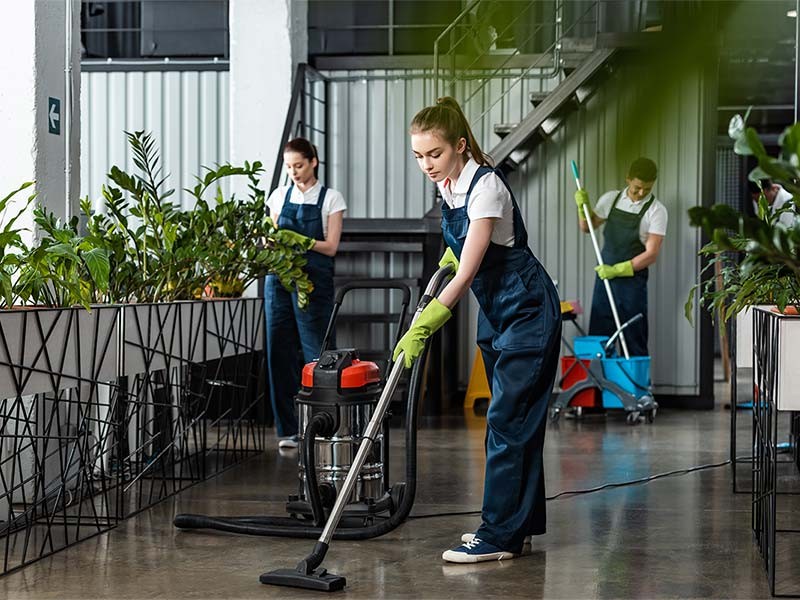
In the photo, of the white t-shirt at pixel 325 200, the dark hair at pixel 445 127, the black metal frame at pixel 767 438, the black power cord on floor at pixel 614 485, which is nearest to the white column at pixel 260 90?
the white t-shirt at pixel 325 200

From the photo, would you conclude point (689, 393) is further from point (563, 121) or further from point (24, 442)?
point (24, 442)

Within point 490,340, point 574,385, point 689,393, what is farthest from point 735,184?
point 490,340

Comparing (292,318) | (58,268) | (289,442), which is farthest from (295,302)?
(58,268)

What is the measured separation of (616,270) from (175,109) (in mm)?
3236

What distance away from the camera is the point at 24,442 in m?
4.09

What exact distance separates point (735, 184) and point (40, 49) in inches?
398

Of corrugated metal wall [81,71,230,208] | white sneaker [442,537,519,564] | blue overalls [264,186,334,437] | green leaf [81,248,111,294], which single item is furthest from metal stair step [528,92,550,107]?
white sneaker [442,537,519,564]

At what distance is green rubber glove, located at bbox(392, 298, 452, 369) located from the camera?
9.89 ft

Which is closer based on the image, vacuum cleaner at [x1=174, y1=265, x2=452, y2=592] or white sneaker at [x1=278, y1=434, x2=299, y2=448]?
vacuum cleaner at [x1=174, y1=265, x2=452, y2=592]

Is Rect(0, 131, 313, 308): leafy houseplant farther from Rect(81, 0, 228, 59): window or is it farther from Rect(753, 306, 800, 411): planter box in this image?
Rect(81, 0, 228, 59): window

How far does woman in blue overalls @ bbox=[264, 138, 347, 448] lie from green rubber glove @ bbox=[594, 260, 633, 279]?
1924 mm

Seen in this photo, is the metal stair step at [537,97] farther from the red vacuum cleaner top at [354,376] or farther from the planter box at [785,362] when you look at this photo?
the planter box at [785,362]

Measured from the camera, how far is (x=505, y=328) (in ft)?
10.6

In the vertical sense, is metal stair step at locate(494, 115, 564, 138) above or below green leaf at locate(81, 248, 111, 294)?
above
